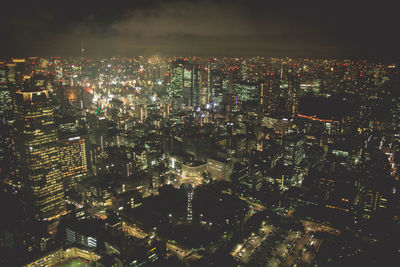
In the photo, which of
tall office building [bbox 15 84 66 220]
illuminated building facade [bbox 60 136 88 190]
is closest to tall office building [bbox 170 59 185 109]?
illuminated building facade [bbox 60 136 88 190]

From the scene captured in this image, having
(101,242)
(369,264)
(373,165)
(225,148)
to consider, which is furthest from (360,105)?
(101,242)

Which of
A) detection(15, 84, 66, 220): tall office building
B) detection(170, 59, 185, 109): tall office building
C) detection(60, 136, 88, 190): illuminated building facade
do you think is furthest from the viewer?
detection(170, 59, 185, 109): tall office building

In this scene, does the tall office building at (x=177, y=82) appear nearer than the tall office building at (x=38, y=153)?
No

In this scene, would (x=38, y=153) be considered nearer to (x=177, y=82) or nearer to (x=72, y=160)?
(x=72, y=160)

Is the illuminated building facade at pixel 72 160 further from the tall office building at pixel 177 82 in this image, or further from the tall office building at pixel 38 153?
the tall office building at pixel 177 82

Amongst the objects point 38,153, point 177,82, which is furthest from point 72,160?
point 177,82

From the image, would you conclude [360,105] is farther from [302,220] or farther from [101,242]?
[101,242]

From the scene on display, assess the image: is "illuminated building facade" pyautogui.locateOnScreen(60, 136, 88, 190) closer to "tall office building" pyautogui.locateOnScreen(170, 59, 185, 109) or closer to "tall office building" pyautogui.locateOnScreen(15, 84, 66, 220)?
"tall office building" pyautogui.locateOnScreen(15, 84, 66, 220)

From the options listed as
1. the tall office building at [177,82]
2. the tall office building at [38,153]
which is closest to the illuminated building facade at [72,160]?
the tall office building at [38,153]
